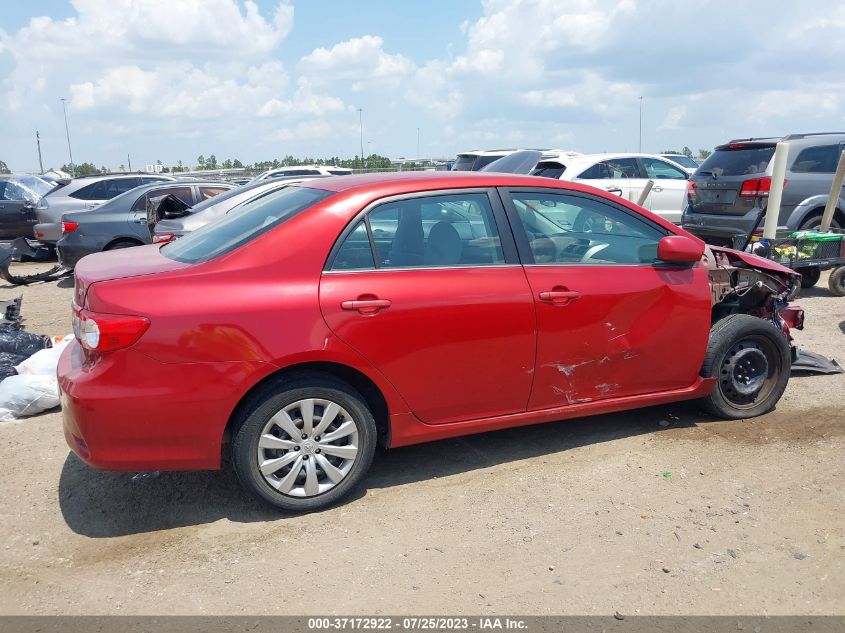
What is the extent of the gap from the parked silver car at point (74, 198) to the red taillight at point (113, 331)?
11.1m

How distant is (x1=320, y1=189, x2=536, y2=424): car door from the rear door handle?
11cm

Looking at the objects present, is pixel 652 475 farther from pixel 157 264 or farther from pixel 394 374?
pixel 157 264

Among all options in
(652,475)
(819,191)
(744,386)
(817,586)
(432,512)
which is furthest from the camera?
(819,191)

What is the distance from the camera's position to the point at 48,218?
14109mm

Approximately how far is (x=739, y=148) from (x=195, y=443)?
8.94 m

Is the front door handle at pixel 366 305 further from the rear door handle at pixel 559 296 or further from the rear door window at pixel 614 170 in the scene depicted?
the rear door window at pixel 614 170

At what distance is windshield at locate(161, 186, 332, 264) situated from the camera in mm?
3920

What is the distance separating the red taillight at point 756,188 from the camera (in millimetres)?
9453

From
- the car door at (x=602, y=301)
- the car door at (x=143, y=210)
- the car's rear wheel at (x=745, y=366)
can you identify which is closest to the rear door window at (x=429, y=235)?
the car door at (x=602, y=301)

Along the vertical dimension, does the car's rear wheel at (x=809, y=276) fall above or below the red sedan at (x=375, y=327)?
below

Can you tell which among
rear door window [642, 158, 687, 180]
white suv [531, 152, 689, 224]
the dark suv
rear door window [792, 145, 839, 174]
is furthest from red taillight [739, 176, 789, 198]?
rear door window [642, 158, 687, 180]

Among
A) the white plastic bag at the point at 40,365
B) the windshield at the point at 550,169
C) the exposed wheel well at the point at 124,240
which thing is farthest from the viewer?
the windshield at the point at 550,169

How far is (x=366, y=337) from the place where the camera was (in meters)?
3.78

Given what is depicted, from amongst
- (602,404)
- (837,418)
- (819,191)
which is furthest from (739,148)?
(602,404)
